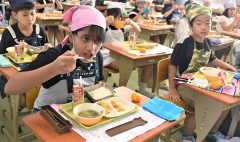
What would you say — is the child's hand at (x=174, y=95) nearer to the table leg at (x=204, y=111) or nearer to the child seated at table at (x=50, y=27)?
the table leg at (x=204, y=111)

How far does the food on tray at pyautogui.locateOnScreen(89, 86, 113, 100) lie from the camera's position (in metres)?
1.42

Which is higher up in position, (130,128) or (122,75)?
(130,128)

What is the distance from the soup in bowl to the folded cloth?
0.28m

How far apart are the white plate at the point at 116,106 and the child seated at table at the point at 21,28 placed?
1.28m

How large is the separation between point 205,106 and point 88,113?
1103 millimetres

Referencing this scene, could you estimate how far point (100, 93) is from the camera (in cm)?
146

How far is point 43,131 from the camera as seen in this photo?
1.12m

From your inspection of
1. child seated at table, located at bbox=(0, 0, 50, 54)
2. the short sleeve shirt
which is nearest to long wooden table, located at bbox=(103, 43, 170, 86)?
the short sleeve shirt

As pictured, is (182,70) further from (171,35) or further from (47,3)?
(47,3)

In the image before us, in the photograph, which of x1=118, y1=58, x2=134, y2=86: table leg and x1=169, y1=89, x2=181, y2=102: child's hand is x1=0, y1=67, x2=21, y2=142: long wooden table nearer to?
x1=118, y1=58, x2=134, y2=86: table leg

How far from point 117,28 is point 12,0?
1.39 m

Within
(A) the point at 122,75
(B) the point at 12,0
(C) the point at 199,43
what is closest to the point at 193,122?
(C) the point at 199,43

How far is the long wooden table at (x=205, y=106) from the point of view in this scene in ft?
5.82

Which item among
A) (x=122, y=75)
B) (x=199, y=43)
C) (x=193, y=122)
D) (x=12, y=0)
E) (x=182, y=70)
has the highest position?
(x=12, y=0)
